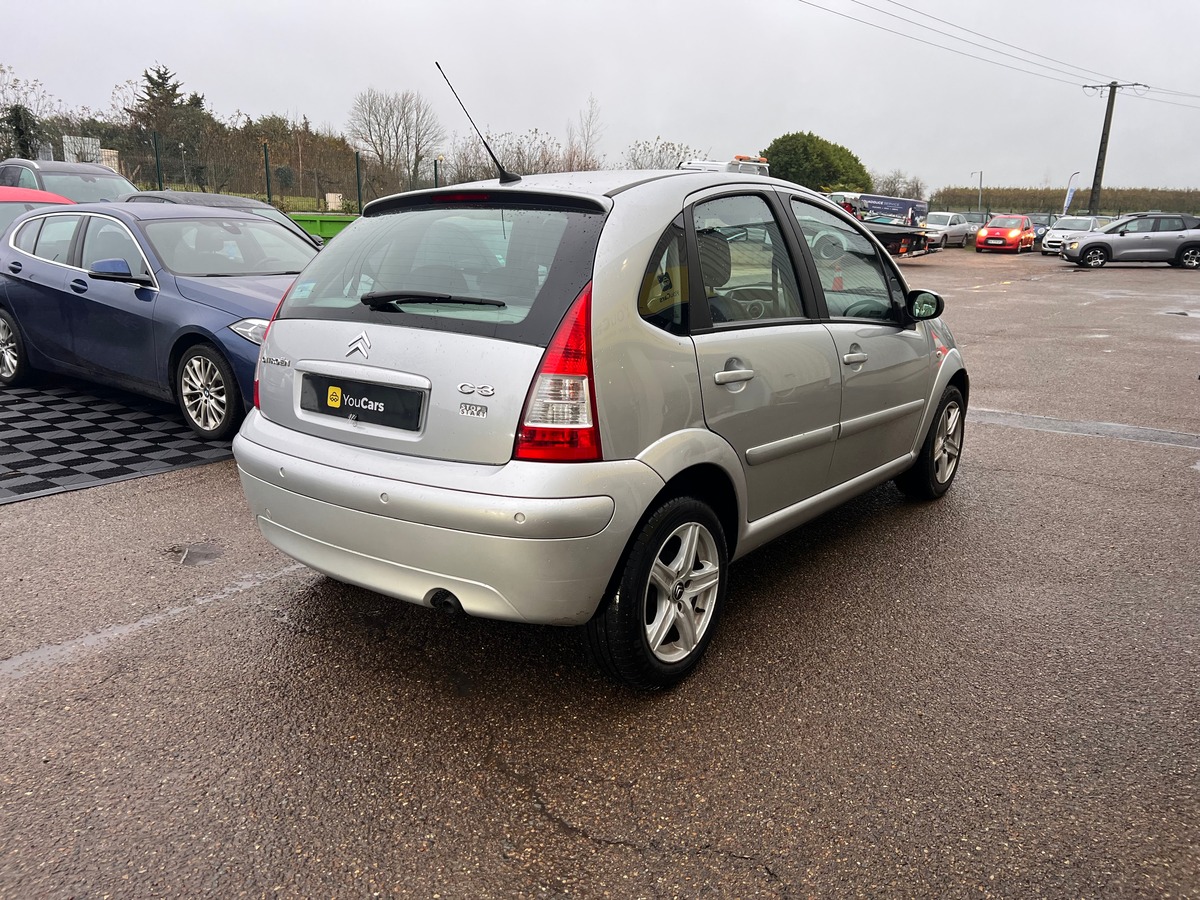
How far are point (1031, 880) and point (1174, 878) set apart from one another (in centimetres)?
36

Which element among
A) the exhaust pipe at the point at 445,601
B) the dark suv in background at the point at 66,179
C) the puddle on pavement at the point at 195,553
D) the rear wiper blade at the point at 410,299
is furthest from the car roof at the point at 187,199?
the exhaust pipe at the point at 445,601

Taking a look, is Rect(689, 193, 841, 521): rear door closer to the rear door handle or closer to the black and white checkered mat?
the rear door handle

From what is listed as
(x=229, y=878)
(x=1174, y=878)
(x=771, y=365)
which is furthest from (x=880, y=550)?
(x=229, y=878)

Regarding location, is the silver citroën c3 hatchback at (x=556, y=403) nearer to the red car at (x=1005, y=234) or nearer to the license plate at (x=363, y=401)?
the license plate at (x=363, y=401)

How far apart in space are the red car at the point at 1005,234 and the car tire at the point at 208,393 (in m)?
36.6

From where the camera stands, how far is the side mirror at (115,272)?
6156 millimetres

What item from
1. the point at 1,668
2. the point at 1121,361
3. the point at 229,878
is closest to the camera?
the point at 229,878

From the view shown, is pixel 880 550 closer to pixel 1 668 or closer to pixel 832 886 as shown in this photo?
pixel 832 886

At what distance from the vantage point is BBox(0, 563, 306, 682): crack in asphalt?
3.22m

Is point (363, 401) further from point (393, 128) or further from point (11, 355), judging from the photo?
point (393, 128)

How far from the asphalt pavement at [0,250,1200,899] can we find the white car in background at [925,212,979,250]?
3610 centimetres

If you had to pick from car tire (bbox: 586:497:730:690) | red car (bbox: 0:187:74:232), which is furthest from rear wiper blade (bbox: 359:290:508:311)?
red car (bbox: 0:187:74:232)

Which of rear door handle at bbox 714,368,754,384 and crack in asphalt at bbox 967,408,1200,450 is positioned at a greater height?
rear door handle at bbox 714,368,754,384

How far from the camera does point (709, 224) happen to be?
333cm
